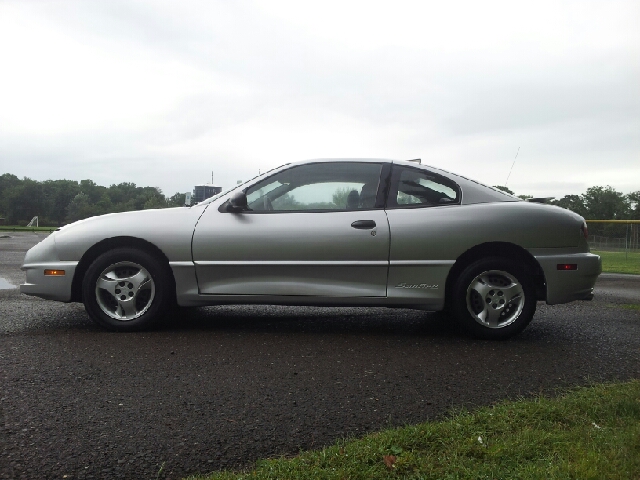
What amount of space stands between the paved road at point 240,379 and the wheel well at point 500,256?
19.5 inches

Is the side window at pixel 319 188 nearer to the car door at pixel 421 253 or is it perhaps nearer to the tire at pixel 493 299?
the car door at pixel 421 253

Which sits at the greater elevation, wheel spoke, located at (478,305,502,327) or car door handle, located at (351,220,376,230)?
car door handle, located at (351,220,376,230)

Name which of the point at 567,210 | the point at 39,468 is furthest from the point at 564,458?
the point at 567,210

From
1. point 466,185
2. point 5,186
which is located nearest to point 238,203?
point 466,185

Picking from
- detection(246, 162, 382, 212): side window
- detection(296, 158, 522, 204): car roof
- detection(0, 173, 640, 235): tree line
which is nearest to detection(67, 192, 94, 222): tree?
detection(0, 173, 640, 235): tree line

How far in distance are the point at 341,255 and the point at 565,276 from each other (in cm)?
191

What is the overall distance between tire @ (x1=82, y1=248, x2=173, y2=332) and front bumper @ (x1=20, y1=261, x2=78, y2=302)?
0.18 metres

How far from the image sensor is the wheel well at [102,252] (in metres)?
5.19

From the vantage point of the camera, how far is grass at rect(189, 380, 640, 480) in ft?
7.31

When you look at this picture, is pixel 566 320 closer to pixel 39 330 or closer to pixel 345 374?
pixel 345 374

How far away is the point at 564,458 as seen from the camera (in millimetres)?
2334

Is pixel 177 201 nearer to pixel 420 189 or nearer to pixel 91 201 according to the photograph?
pixel 420 189

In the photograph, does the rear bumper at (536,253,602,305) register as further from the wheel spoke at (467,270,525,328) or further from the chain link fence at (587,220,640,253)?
the chain link fence at (587,220,640,253)

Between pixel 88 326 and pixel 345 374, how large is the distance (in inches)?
109
